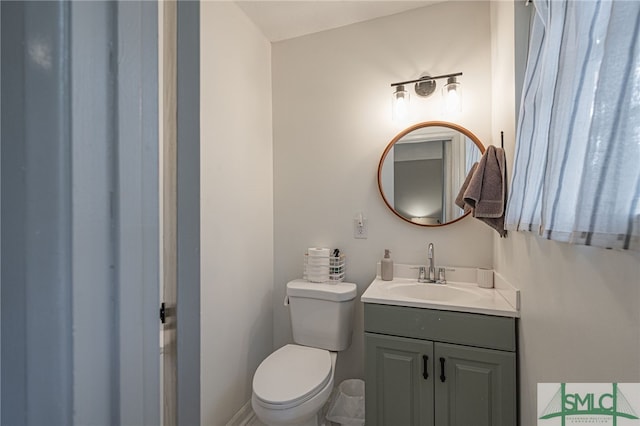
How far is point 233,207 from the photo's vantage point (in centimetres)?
173

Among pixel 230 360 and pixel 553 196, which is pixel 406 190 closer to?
pixel 553 196

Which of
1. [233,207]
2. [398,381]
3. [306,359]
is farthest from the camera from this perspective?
[233,207]

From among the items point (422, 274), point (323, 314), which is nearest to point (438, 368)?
point (422, 274)

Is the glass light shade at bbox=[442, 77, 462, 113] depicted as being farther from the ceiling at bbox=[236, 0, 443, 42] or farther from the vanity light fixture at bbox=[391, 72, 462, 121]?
the ceiling at bbox=[236, 0, 443, 42]

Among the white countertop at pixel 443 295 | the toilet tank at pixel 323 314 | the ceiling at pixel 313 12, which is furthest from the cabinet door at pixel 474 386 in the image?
the ceiling at pixel 313 12

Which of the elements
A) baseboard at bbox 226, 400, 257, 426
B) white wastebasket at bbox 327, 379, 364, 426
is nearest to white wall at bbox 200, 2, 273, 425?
baseboard at bbox 226, 400, 257, 426

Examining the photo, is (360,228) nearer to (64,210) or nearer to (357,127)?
(357,127)

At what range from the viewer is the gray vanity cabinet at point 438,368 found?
1290mm

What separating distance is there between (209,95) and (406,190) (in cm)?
124

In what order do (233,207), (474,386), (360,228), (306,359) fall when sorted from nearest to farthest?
1. (474,386)
2. (306,359)
3. (233,207)
4. (360,228)

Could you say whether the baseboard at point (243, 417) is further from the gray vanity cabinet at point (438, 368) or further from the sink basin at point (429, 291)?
the sink basin at point (429, 291)

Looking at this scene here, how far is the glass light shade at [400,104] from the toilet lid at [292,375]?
146cm

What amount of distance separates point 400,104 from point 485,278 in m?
1.12

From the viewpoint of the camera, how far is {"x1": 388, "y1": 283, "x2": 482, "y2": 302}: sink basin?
5.37 feet
